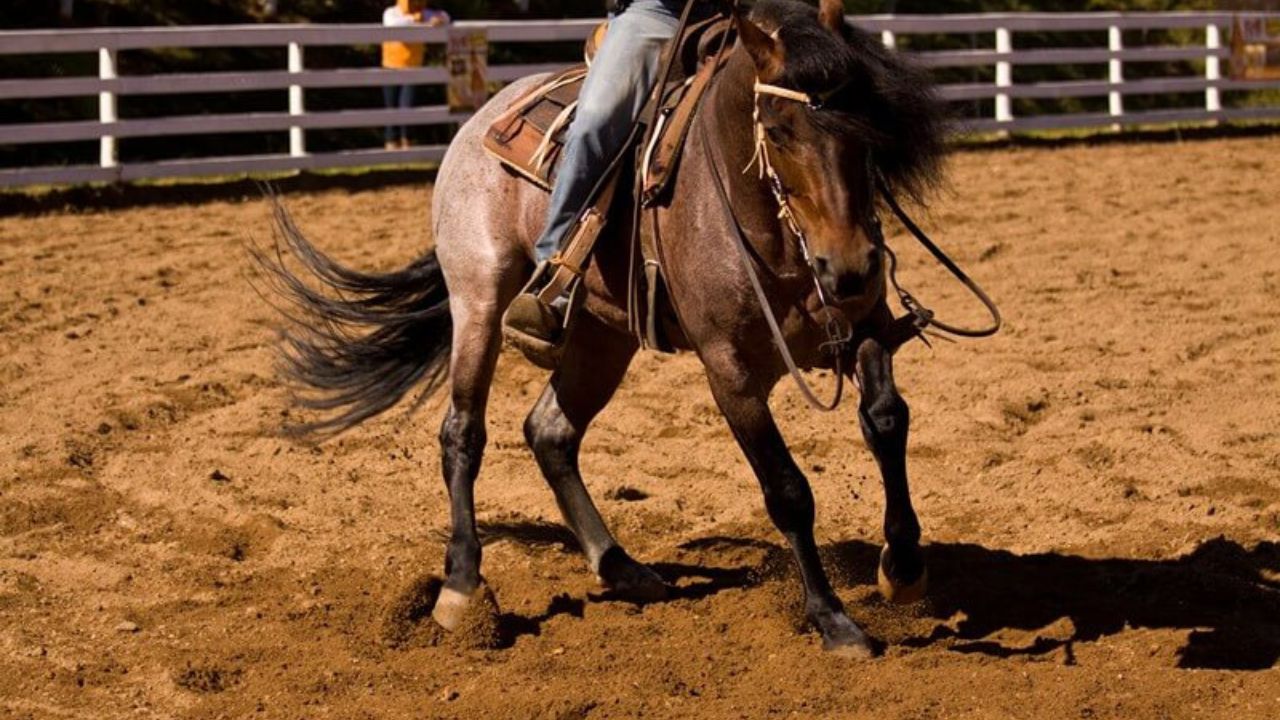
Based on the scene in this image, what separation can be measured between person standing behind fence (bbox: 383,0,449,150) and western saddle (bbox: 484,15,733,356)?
10.7 meters

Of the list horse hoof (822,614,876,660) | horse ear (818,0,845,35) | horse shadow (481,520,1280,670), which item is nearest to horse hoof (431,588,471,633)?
horse shadow (481,520,1280,670)

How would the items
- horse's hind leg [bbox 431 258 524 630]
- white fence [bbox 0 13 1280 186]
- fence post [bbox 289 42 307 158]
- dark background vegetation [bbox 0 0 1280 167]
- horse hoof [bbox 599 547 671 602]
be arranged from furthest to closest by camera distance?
dark background vegetation [bbox 0 0 1280 167], fence post [bbox 289 42 307 158], white fence [bbox 0 13 1280 186], horse's hind leg [bbox 431 258 524 630], horse hoof [bbox 599 547 671 602]

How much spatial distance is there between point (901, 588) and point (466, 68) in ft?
40.6

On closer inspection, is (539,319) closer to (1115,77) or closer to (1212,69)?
(1115,77)

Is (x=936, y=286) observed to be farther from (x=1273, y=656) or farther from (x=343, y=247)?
(x=1273, y=656)

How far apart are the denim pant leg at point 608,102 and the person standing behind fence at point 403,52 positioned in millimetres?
11068

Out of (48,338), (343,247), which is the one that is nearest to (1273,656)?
(48,338)

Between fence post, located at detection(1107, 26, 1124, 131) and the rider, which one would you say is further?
fence post, located at detection(1107, 26, 1124, 131)

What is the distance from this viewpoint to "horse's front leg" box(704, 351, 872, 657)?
17.4 feet

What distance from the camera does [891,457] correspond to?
5.27m

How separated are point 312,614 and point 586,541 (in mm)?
1030

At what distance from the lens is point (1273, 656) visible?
515cm

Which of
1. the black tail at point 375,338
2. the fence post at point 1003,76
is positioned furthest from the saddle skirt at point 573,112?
the fence post at point 1003,76

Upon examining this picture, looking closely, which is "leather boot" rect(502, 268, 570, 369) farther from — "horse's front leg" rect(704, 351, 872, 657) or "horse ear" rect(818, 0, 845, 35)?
"horse ear" rect(818, 0, 845, 35)
